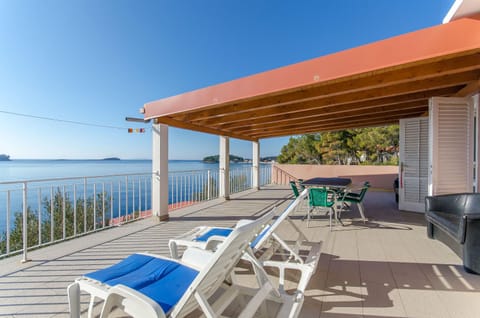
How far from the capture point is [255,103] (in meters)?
4.30

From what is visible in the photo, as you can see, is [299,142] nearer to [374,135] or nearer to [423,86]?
[374,135]

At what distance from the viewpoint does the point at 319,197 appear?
13.5 feet

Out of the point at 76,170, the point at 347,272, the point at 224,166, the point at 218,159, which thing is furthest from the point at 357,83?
the point at 76,170

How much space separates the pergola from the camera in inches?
91.1

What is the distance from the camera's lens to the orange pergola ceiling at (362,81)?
2311mm

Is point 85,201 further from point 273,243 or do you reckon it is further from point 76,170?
point 76,170

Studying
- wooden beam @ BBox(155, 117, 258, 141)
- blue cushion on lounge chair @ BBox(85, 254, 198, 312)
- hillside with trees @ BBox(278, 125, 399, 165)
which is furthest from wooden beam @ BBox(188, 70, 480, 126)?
hillside with trees @ BBox(278, 125, 399, 165)

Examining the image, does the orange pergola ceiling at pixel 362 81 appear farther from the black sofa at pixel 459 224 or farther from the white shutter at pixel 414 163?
the black sofa at pixel 459 224

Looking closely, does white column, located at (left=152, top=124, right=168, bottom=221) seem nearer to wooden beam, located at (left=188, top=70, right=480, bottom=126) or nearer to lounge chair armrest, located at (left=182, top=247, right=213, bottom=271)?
wooden beam, located at (left=188, top=70, right=480, bottom=126)

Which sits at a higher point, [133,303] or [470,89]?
[470,89]

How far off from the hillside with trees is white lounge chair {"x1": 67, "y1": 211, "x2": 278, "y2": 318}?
1346 cm

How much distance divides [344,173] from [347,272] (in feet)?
28.0

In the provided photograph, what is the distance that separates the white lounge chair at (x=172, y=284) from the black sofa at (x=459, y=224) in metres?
2.12

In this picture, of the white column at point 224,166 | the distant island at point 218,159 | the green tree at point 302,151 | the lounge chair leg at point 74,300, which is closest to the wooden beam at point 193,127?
the white column at point 224,166
